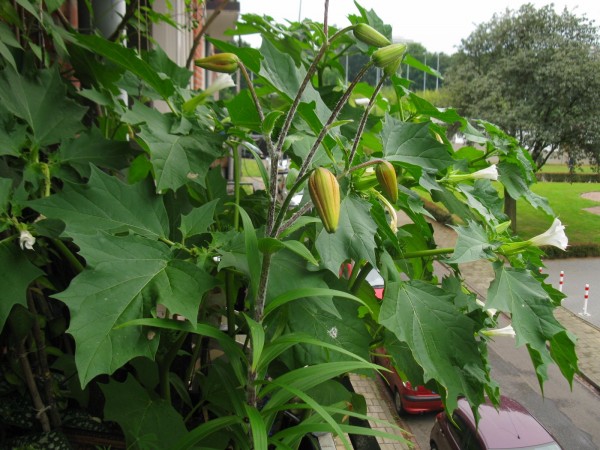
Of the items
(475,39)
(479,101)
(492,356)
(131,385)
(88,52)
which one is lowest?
(492,356)

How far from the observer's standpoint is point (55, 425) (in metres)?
0.72

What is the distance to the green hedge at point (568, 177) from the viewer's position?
8.23 meters

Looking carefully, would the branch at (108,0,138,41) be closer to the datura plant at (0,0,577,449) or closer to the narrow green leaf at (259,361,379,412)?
the datura plant at (0,0,577,449)

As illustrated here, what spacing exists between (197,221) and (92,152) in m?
0.24

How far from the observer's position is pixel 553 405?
181 inches

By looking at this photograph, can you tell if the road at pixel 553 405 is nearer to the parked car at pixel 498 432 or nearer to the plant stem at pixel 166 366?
the parked car at pixel 498 432

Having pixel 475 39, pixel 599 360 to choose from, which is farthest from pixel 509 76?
pixel 599 360

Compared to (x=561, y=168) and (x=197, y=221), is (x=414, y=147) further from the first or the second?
(x=561, y=168)

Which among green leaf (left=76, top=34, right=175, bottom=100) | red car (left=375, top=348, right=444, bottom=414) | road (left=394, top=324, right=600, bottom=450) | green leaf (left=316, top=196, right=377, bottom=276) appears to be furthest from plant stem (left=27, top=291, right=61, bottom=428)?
road (left=394, top=324, right=600, bottom=450)

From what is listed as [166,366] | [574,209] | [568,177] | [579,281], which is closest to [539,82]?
[568,177]

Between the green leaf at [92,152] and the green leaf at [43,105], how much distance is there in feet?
0.07

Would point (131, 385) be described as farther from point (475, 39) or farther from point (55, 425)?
point (475, 39)

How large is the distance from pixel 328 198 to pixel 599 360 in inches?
230

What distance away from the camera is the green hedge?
8227 millimetres
